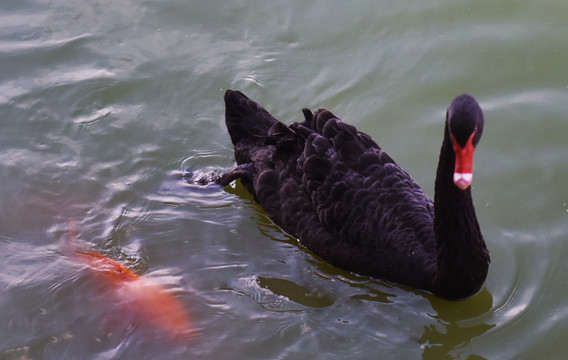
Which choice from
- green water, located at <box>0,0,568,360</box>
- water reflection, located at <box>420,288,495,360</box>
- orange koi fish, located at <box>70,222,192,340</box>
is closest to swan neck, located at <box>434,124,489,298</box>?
water reflection, located at <box>420,288,495,360</box>

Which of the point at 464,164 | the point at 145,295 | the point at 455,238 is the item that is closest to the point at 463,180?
the point at 464,164

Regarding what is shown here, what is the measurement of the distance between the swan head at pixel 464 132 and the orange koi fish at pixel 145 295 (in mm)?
1815

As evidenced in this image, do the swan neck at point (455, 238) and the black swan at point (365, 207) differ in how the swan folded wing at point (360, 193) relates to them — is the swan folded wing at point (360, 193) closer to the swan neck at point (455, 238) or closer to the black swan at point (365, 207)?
the black swan at point (365, 207)

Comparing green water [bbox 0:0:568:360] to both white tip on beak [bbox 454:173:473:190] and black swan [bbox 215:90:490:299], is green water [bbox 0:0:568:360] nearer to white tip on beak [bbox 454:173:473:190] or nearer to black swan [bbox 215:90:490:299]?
black swan [bbox 215:90:490:299]

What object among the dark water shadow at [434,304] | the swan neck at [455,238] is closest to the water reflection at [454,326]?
the dark water shadow at [434,304]

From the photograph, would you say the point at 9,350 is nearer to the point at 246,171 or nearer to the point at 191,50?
the point at 246,171

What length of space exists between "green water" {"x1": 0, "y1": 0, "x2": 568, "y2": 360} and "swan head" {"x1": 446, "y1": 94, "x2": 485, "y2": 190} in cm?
108

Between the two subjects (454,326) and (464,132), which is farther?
(454,326)

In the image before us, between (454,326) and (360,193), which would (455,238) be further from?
(360,193)

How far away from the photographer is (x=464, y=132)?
3.90 metres

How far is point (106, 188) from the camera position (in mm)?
5754

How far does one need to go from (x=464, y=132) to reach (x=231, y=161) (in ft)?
8.11

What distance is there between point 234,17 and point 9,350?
144 inches

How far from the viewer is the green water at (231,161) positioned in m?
4.59
